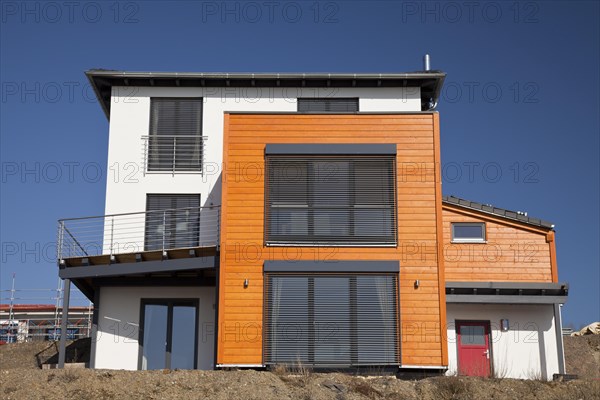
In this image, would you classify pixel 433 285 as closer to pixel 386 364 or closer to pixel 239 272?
pixel 386 364

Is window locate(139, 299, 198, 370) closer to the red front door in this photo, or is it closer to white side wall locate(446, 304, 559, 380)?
white side wall locate(446, 304, 559, 380)

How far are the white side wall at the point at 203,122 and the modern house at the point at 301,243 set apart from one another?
0.13ft

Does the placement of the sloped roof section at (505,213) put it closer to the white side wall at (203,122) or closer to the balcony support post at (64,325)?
the white side wall at (203,122)

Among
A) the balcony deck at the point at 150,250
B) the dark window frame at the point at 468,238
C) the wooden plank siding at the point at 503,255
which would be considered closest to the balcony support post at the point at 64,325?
the balcony deck at the point at 150,250

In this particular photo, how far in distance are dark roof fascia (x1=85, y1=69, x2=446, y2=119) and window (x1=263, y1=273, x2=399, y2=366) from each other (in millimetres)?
6319

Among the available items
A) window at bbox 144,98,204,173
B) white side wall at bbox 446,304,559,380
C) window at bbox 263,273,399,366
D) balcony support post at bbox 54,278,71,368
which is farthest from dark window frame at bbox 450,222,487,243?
balcony support post at bbox 54,278,71,368

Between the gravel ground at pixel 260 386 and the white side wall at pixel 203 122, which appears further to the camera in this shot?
the white side wall at pixel 203 122

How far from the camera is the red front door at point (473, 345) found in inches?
867

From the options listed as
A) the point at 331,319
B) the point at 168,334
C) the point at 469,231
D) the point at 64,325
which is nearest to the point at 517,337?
the point at 469,231

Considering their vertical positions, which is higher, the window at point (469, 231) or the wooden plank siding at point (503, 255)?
the window at point (469, 231)

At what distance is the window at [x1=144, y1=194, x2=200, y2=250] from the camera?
22.5 meters

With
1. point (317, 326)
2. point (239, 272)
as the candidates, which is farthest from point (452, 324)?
point (239, 272)

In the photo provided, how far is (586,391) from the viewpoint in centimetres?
1775

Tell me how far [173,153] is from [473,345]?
31.0ft
